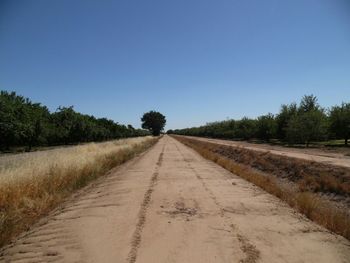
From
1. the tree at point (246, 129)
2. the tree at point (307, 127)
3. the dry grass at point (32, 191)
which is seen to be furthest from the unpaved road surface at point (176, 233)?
the tree at point (246, 129)

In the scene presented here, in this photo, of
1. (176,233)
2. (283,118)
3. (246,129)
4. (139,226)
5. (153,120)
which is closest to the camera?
(176,233)

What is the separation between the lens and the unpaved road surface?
718cm

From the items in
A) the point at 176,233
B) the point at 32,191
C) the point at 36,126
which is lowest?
the point at 176,233

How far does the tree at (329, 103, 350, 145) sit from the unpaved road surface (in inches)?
1575

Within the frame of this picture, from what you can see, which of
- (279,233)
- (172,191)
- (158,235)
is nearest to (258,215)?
(279,233)

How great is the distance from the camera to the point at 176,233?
8734 mm

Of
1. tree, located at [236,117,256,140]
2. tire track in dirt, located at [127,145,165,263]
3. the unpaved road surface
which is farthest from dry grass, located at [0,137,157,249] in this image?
tree, located at [236,117,256,140]

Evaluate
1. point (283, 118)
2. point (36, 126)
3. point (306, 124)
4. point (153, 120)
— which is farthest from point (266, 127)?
point (153, 120)

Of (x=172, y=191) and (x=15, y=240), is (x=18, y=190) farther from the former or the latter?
(x=172, y=191)

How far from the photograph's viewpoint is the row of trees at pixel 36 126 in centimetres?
4075

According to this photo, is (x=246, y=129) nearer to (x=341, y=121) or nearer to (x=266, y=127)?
(x=266, y=127)

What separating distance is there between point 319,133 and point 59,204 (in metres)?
46.1

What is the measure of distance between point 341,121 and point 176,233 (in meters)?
46.9

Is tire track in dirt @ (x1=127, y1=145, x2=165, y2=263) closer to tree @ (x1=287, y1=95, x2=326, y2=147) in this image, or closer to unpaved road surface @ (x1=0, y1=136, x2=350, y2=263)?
unpaved road surface @ (x1=0, y1=136, x2=350, y2=263)
